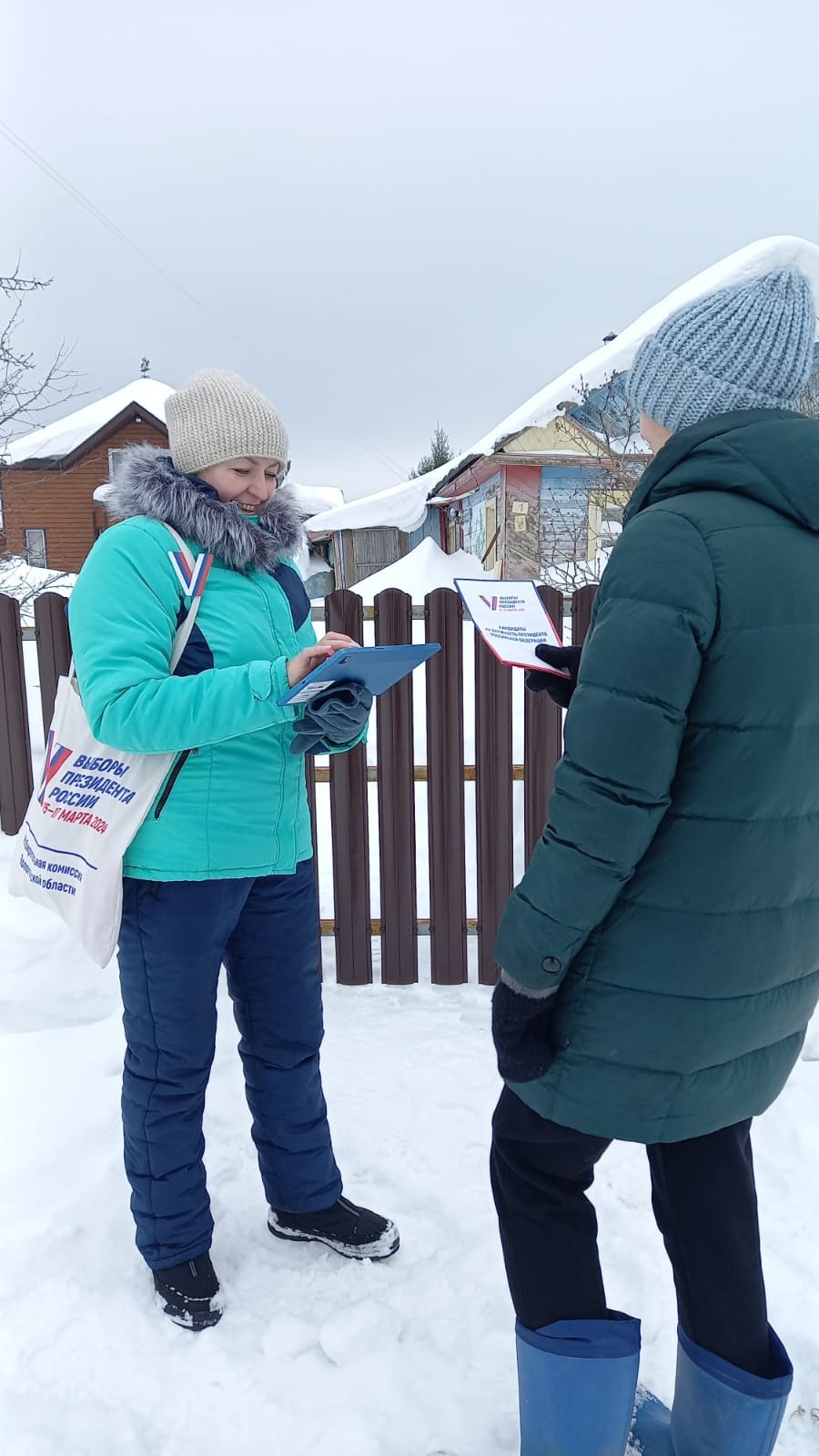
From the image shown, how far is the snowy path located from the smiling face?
70.5 inches

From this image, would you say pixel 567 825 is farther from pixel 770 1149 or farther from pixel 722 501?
pixel 770 1149

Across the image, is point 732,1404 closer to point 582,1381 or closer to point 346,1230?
point 582,1381

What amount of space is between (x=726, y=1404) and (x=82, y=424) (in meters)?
27.3

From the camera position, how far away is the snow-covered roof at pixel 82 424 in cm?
2492

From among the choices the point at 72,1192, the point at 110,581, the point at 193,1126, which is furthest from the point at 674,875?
the point at 72,1192

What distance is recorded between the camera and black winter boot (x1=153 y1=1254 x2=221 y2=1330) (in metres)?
2.06

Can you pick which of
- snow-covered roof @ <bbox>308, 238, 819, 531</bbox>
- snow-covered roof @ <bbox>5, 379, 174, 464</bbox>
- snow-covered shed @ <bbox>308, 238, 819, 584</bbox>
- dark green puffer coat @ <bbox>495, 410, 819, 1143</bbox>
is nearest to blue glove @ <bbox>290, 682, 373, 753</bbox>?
dark green puffer coat @ <bbox>495, 410, 819, 1143</bbox>

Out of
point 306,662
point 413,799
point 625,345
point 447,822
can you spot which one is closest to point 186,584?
point 306,662

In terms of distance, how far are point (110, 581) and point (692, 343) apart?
3.80 ft

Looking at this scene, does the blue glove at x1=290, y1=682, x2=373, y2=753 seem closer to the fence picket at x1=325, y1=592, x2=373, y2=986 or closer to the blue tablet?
the blue tablet

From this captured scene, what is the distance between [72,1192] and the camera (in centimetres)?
244

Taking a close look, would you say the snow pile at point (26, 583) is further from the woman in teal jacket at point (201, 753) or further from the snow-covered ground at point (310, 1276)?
the woman in teal jacket at point (201, 753)

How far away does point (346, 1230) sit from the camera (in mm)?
2293

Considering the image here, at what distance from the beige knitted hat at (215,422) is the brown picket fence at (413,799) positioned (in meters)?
1.51
